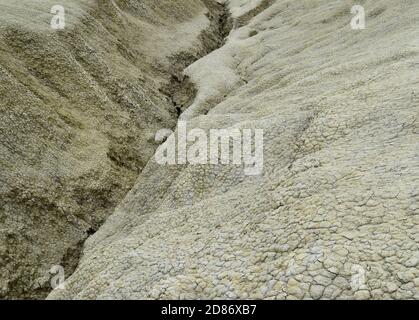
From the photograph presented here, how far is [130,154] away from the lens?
1373 inches

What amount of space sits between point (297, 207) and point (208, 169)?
924cm

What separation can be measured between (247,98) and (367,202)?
79.1 ft

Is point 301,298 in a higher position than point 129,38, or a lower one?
lower

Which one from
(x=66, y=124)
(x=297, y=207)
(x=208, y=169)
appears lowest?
(x=297, y=207)

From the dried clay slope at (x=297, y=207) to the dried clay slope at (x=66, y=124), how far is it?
7.07ft

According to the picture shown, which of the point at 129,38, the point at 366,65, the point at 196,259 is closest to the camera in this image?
the point at 196,259

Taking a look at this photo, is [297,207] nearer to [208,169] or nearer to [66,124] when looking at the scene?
[208,169]

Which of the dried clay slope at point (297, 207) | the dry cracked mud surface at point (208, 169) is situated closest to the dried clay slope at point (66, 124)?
the dry cracked mud surface at point (208, 169)

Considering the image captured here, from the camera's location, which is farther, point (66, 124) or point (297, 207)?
point (66, 124)

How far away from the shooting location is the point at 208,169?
26.9 metres

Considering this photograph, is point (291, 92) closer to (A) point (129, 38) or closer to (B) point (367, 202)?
(B) point (367, 202)

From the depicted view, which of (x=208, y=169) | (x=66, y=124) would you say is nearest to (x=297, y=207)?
(x=208, y=169)

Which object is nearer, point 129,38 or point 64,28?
point 64,28
